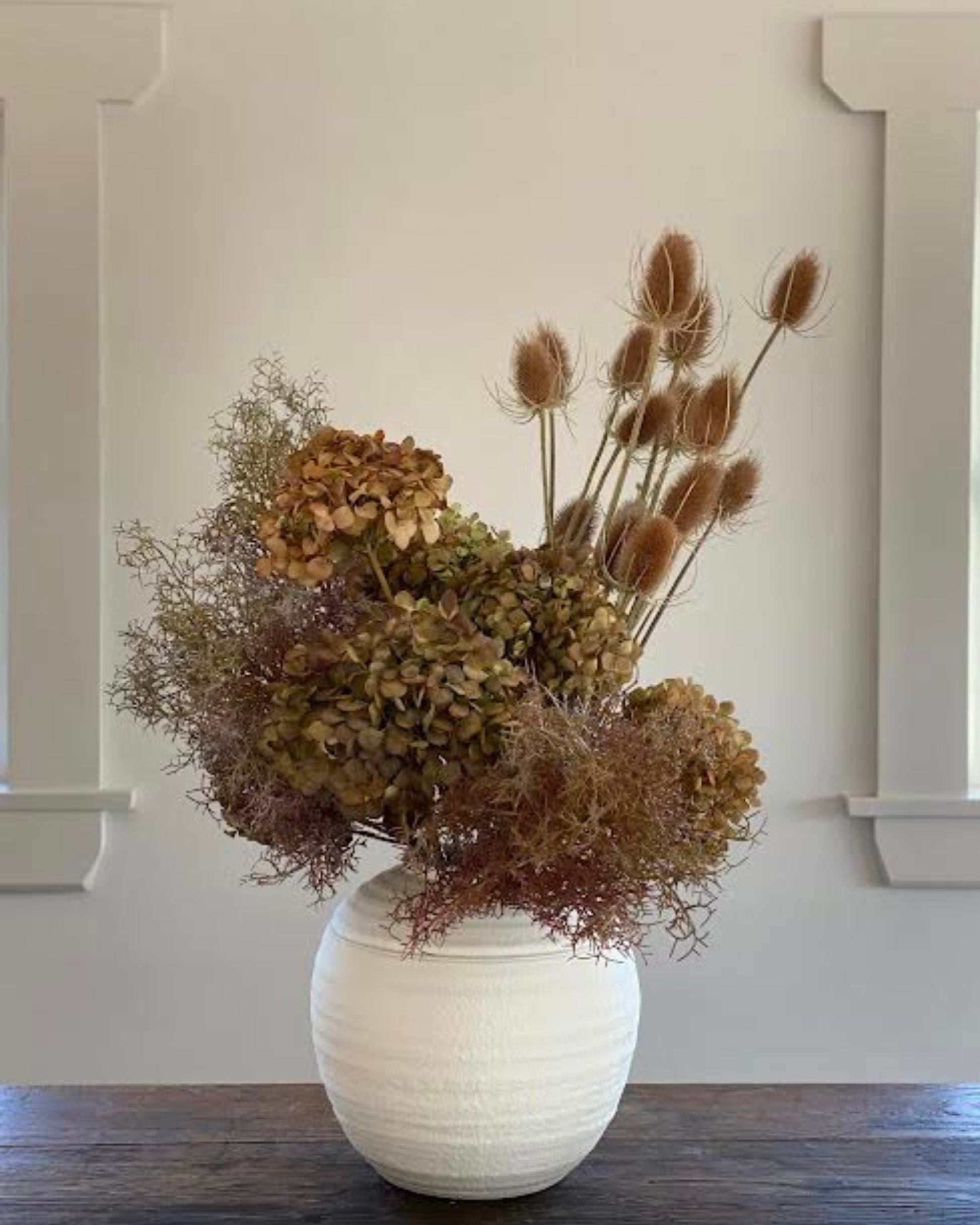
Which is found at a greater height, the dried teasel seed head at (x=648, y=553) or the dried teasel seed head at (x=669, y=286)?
the dried teasel seed head at (x=669, y=286)

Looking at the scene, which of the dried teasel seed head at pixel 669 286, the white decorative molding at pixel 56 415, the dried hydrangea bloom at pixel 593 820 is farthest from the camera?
the white decorative molding at pixel 56 415

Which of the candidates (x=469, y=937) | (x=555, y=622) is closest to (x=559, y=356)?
(x=555, y=622)

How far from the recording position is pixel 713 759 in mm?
951

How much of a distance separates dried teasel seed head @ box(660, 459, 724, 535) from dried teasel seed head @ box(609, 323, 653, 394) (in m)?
0.09

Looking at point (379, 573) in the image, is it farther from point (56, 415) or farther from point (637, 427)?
point (56, 415)

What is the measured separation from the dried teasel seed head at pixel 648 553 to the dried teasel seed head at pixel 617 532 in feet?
0.04

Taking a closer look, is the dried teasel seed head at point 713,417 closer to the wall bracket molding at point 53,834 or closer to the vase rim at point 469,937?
the vase rim at point 469,937

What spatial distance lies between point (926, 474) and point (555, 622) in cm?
125

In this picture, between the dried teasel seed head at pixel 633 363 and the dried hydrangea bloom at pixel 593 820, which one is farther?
the dried teasel seed head at pixel 633 363

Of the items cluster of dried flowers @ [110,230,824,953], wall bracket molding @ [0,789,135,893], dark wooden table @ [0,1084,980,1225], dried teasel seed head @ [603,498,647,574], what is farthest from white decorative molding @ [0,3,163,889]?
dried teasel seed head @ [603,498,647,574]

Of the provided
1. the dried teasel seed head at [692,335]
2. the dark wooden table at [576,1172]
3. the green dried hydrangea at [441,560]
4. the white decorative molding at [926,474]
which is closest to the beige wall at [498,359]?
the white decorative molding at [926,474]

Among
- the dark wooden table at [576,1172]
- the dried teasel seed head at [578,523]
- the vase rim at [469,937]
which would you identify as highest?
the dried teasel seed head at [578,523]

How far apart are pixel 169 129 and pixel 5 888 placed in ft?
3.84

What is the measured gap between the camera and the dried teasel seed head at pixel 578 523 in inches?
40.5
